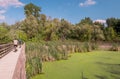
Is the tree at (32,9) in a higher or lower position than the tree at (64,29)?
higher

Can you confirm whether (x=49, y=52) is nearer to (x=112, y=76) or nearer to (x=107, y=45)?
(x=112, y=76)

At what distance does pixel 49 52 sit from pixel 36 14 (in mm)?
40588

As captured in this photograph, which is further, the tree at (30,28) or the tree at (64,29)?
the tree at (64,29)

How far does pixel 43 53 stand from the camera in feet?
→ 62.9

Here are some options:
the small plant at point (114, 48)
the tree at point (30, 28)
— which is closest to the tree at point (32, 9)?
the tree at point (30, 28)

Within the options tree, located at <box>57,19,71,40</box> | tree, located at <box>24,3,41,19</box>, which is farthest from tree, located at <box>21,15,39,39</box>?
tree, located at <box>24,3,41,19</box>

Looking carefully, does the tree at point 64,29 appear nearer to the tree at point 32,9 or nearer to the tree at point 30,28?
the tree at point 30,28

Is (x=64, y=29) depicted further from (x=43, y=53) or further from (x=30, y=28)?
(x=43, y=53)

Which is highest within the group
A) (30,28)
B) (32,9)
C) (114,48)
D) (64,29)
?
(32,9)

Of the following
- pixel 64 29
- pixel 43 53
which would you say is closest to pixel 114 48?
pixel 64 29

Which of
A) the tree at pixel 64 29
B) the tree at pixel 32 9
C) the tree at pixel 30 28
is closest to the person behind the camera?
the tree at pixel 30 28

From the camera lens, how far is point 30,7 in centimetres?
5950

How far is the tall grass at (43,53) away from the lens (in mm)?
13034

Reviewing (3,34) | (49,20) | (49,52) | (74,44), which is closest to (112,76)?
(49,52)
